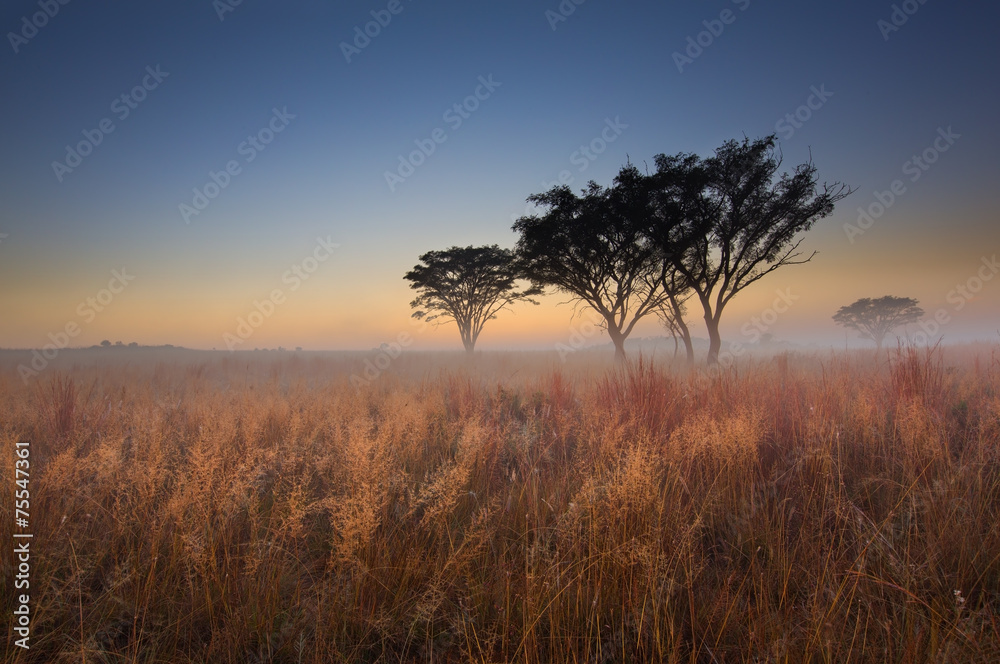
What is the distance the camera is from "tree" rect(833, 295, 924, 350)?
38438 millimetres

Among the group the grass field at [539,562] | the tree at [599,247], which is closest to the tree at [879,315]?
the tree at [599,247]

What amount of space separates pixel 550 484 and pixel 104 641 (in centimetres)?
280

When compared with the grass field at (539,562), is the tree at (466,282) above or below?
above

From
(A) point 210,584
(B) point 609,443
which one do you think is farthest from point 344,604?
(B) point 609,443

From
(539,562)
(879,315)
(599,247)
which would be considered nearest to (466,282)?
(599,247)

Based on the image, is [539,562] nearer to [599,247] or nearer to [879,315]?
[599,247]

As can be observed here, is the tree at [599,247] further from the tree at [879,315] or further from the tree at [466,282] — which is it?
the tree at [879,315]

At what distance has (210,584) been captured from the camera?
2361mm

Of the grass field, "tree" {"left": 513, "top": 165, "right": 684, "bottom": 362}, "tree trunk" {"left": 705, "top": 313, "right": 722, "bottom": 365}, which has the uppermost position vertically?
"tree" {"left": 513, "top": 165, "right": 684, "bottom": 362}

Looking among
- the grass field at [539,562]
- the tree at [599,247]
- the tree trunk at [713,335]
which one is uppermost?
the tree at [599,247]

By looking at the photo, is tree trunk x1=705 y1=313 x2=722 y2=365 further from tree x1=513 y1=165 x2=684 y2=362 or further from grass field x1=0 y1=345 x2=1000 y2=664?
grass field x1=0 y1=345 x2=1000 y2=664

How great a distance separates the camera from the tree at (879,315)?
38438 mm

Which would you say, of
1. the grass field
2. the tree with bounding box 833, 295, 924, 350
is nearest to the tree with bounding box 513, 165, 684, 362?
the grass field

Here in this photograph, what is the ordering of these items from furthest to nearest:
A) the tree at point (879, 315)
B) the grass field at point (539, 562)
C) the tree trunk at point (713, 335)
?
1. the tree at point (879, 315)
2. the tree trunk at point (713, 335)
3. the grass field at point (539, 562)
